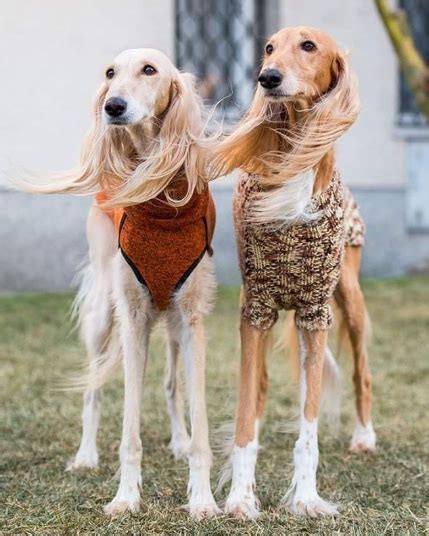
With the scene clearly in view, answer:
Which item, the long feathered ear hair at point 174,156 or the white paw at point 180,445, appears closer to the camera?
the long feathered ear hair at point 174,156

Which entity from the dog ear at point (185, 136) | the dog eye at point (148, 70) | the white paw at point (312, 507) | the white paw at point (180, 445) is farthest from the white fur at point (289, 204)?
the white paw at point (180, 445)

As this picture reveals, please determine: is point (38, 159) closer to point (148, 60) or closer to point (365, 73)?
point (365, 73)

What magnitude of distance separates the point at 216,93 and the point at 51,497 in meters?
7.08

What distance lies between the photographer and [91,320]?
13.5ft

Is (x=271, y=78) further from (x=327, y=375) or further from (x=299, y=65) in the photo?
(x=327, y=375)

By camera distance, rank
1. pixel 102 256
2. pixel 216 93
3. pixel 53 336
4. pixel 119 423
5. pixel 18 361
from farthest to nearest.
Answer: pixel 216 93
pixel 53 336
pixel 18 361
pixel 119 423
pixel 102 256

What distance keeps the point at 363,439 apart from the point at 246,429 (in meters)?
0.98

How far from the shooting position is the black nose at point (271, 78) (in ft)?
10.2

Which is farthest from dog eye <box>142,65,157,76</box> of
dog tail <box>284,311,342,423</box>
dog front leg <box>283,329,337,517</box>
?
dog tail <box>284,311,342,423</box>

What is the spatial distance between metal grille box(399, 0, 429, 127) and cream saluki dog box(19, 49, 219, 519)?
8.00 metres

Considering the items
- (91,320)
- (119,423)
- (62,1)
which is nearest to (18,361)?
(119,423)

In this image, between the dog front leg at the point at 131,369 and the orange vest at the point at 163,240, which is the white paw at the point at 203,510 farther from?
the orange vest at the point at 163,240

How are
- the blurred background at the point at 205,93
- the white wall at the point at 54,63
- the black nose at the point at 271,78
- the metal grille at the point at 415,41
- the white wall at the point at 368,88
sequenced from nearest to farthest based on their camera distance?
the black nose at the point at 271,78
the white wall at the point at 54,63
the blurred background at the point at 205,93
the white wall at the point at 368,88
the metal grille at the point at 415,41

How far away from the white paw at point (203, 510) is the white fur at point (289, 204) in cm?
98
